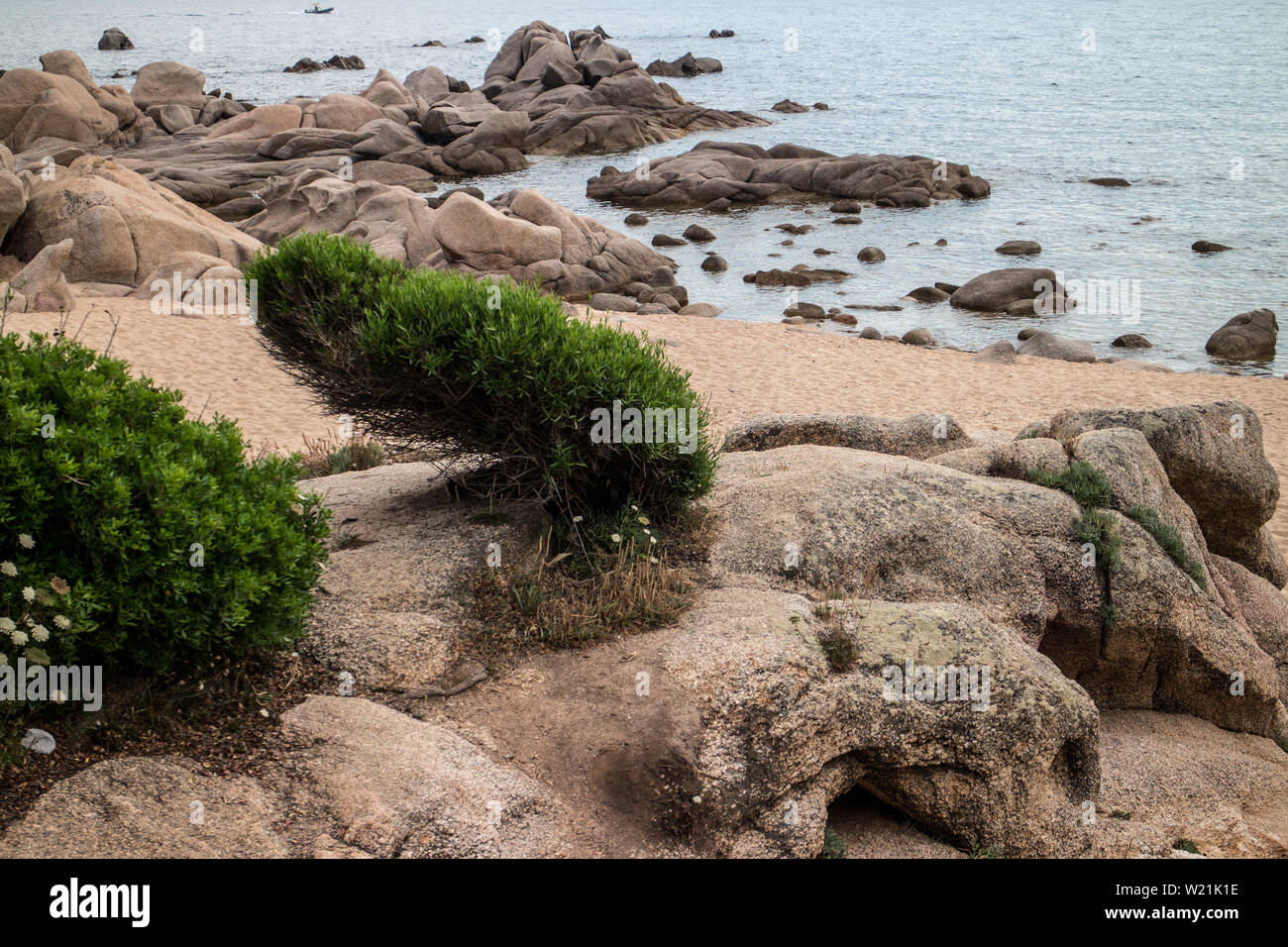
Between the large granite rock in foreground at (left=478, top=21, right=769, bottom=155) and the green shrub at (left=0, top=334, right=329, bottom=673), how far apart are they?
52.6 meters

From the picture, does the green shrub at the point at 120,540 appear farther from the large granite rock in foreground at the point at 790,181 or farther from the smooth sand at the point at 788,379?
the large granite rock in foreground at the point at 790,181

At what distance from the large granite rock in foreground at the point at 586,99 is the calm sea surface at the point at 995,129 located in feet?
8.55

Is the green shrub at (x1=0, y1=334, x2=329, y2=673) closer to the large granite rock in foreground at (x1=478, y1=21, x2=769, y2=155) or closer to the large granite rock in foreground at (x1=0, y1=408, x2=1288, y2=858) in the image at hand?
the large granite rock in foreground at (x1=0, y1=408, x2=1288, y2=858)

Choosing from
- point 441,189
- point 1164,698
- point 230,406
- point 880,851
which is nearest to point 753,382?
point 230,406

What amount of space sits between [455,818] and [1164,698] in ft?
23.9

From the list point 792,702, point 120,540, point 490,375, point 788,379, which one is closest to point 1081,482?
point 792,702

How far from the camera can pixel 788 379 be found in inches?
836

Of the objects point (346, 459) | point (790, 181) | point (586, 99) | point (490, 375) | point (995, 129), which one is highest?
point (586, 99)

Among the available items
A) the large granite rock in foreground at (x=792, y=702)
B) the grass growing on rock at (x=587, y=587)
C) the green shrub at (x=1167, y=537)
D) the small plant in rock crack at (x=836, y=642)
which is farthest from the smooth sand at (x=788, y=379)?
the small plant in rock crack at (x=836, y=642)

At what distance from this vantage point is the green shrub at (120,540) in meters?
5.40

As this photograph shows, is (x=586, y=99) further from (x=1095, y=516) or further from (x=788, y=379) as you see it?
(x=1095, y=516)

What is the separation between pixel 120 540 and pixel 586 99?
2292 inches

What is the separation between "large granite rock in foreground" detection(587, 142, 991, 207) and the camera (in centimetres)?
4475

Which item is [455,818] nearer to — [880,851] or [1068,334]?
[880,851]
